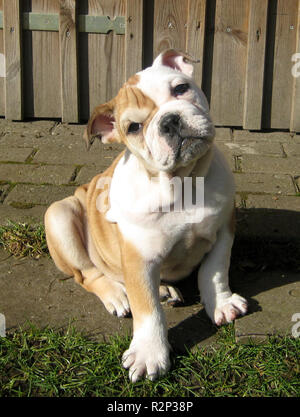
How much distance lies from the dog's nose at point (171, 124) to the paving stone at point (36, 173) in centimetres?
246

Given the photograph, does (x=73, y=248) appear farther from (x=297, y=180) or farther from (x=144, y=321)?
(x=297, y=180)

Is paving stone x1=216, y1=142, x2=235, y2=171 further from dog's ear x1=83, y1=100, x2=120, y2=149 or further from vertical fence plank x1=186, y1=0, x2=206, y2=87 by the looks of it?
dog's ear x1=83, y1=100, x2=120, y2=149

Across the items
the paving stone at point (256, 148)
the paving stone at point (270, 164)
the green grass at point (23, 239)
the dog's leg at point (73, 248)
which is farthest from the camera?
the paving stone at point (256, 148)

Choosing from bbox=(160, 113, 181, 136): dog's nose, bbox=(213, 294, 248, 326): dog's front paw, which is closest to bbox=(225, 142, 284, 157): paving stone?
bbox=(213, 294, 248, 326): dog's front paw

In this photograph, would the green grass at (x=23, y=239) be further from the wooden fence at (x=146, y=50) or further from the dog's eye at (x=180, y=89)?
the wooden fence at (x=146, y=50)

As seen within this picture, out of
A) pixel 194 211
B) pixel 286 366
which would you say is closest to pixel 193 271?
pixel 194 211

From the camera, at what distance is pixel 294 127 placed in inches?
246

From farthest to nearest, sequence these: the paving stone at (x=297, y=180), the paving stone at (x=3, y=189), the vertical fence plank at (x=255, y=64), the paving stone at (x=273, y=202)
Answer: the vertical fence plank at (x=255, y=64) → the paving stone at (x=297, y=180) → the paving stone at (x=3, y=189) → the paving stone at (x=273, y=202)

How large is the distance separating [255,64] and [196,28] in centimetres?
74

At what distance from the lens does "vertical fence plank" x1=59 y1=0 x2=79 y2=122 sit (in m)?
6.09

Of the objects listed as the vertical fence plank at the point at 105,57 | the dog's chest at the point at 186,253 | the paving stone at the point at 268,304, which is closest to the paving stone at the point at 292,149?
the vertical fence plank at the point at 105,57

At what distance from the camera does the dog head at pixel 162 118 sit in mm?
2738
